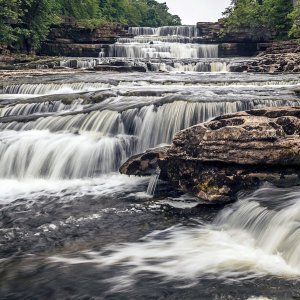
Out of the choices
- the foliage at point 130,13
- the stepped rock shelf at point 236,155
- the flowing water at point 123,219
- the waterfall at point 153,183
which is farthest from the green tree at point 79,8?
the stepped rock shelf at point 236,155

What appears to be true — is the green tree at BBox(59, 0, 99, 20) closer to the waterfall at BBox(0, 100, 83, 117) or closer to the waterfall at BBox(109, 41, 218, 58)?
the waterfall at BBox(109, 41, 218, 58)

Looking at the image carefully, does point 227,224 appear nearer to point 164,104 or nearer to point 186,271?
point 186,271

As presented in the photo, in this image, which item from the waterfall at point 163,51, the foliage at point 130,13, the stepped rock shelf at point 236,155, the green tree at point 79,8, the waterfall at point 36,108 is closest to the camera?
the stepped rock shelf at point 236,155

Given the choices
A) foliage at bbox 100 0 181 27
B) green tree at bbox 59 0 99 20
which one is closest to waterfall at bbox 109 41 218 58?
green tree at bbox 59 0 99 20

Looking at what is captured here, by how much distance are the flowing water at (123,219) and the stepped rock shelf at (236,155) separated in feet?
1.18

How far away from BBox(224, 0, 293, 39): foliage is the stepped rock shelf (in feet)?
115

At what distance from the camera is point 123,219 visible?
27.1 feet

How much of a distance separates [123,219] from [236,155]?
269 cm

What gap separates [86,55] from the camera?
42500 mm

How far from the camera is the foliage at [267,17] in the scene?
138 feet

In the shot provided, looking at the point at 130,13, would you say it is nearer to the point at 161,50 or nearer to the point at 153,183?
the point at 161,50

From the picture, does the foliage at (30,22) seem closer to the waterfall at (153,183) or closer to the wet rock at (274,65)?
the wet rock at (274,65)

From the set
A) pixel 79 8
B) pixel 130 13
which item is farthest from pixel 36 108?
pixel 130 13

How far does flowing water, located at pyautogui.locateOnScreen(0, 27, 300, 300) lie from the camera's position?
18.9 feet
